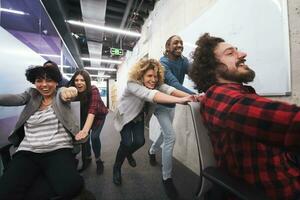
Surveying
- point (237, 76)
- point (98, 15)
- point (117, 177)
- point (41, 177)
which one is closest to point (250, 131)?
point (237, 76)

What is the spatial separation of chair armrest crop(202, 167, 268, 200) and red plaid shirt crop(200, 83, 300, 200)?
69 mm

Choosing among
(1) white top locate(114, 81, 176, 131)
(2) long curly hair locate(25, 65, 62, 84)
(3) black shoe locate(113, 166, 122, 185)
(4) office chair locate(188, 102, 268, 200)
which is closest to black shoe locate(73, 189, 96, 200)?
(3) black shoe locate(113, 166, 122, 185)

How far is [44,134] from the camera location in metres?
1.28

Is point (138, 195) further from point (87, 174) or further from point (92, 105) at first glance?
point (92, 105)

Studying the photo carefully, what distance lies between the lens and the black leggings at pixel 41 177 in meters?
0.98

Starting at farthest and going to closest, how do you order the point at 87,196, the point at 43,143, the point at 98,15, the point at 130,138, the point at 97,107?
1. the point at 98,15
2. the point at 97,107
3. the point at 130,138
4. the point at 87,196
5. the point at 43,143

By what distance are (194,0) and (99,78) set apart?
14601 mm

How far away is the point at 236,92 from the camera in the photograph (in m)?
0.74

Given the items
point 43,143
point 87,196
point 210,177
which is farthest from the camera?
point 87,196

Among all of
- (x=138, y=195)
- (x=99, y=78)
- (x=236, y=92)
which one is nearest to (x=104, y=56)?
(x=99, y=78)

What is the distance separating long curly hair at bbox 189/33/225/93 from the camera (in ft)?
3.26

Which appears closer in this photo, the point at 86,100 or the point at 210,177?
the point at 210,177

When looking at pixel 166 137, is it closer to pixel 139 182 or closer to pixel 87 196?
pixel 139 182

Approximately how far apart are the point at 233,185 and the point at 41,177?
1051 millimetres
